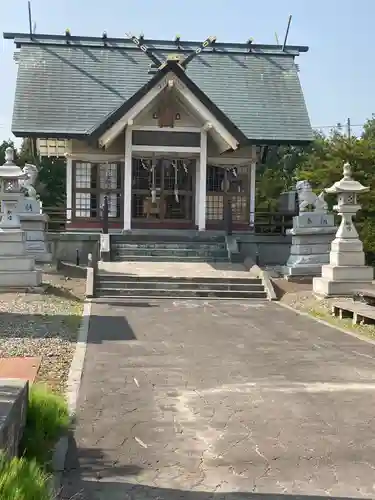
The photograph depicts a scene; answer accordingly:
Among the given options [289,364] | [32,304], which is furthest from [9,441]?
[32,304]

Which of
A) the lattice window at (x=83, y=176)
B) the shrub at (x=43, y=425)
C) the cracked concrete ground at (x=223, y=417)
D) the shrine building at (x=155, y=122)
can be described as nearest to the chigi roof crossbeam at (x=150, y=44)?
the shrine building at (x=155, y=122)

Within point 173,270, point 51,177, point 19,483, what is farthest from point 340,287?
point 51,177

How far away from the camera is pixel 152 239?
2250cm

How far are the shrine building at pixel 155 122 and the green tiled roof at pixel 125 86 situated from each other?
0.15ft

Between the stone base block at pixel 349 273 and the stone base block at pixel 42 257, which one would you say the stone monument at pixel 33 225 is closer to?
the stone base block at pixel 42 257

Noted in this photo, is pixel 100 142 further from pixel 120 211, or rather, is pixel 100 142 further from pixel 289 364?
pixel 289 364

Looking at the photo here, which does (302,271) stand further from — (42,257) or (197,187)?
(42,257)

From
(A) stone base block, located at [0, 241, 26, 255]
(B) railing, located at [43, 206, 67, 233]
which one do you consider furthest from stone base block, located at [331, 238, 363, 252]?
(B) railing, located at [43, 206, 67, 233]

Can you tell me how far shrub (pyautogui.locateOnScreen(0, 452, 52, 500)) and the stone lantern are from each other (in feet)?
44.4

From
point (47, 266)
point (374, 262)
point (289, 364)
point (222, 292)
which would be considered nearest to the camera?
point (289, 364)

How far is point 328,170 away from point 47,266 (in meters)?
10.8

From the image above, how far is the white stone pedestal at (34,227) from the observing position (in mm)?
20406

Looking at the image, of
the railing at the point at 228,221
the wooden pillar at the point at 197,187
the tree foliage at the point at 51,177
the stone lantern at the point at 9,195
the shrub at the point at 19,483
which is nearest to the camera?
the shrub at the point at 19,483

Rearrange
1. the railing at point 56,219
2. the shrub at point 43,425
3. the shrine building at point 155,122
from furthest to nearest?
the railing at point 56,219, the shrine building at point 155,122, the shrub at point 43,425
